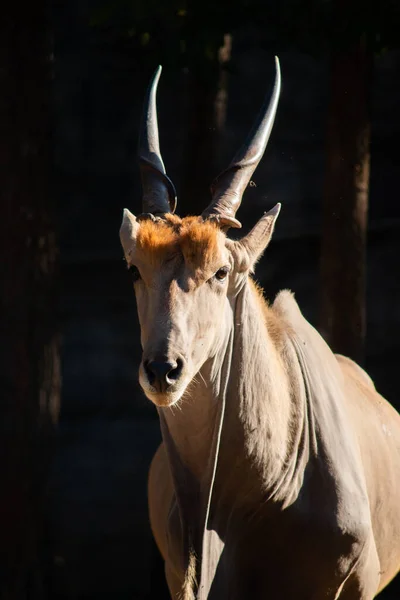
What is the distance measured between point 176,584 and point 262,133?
1.96 meters

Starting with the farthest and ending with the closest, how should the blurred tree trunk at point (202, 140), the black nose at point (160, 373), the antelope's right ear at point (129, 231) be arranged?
the blurred tree trunk at point (202, 140) < the antelope's right ear at point (129, 231) < the black nose at point (160, 373)

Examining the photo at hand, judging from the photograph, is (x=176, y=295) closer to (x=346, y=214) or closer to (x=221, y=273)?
(x=221, y=273)

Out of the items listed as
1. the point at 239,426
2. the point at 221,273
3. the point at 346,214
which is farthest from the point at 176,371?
the point at 346,214

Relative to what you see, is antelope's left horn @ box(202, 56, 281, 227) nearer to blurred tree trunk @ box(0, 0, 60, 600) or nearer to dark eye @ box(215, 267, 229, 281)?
dark eye @ box(215, 267, 229, 281)

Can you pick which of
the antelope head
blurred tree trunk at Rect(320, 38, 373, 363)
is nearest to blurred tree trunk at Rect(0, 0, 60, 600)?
blurred tree trunk at Rect(320, 38, 373, 363)

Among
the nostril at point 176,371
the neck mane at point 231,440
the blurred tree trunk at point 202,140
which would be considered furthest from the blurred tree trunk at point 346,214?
the nostril at point 176,371

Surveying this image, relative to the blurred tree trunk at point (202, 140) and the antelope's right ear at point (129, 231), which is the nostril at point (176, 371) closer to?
the antelope's right ear at point (129, 231)

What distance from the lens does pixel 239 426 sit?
4047 millimetres

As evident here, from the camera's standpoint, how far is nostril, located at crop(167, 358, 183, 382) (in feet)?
11.4

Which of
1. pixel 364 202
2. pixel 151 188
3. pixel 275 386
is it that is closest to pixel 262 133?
pixel 151 188

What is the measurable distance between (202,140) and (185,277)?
12.4 feet

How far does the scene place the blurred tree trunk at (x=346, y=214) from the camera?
7.04m

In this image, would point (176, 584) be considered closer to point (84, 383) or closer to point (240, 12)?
point (240, 12)

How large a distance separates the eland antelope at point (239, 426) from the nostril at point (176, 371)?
0.02m
